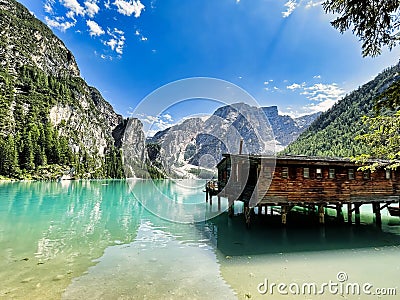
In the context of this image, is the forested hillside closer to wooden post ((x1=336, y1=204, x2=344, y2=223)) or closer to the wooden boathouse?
wooden post ((x1=336, y1=204, x2=344, y2=223))

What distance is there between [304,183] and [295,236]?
385 cm

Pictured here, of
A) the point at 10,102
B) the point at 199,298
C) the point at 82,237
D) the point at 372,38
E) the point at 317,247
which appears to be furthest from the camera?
the point at 10,102

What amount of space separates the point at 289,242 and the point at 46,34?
227512 millimetres

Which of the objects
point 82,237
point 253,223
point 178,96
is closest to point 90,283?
point 82,237

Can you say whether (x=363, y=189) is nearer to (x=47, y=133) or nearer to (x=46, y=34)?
(x=47, y=133)

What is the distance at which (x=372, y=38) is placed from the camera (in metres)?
5.82

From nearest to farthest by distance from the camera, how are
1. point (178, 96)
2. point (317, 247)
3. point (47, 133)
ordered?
point (317, 247), point (178, 96), point (47, 133)

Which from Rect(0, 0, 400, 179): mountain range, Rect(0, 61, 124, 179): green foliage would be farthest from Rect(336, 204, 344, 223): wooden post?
Rect(0, 61, 124, 179): green foliage

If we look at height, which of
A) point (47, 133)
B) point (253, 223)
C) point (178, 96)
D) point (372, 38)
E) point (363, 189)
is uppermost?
point (47, 133)

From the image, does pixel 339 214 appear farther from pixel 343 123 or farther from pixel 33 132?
pixel 343 123

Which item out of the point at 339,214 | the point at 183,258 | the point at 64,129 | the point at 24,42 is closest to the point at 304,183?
the point at 339,214

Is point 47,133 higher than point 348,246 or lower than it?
higher

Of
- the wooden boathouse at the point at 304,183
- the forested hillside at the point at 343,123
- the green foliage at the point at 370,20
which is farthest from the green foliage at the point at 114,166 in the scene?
the green foliage at the point at 370,20

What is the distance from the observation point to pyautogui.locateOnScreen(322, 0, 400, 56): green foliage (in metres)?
5.38
